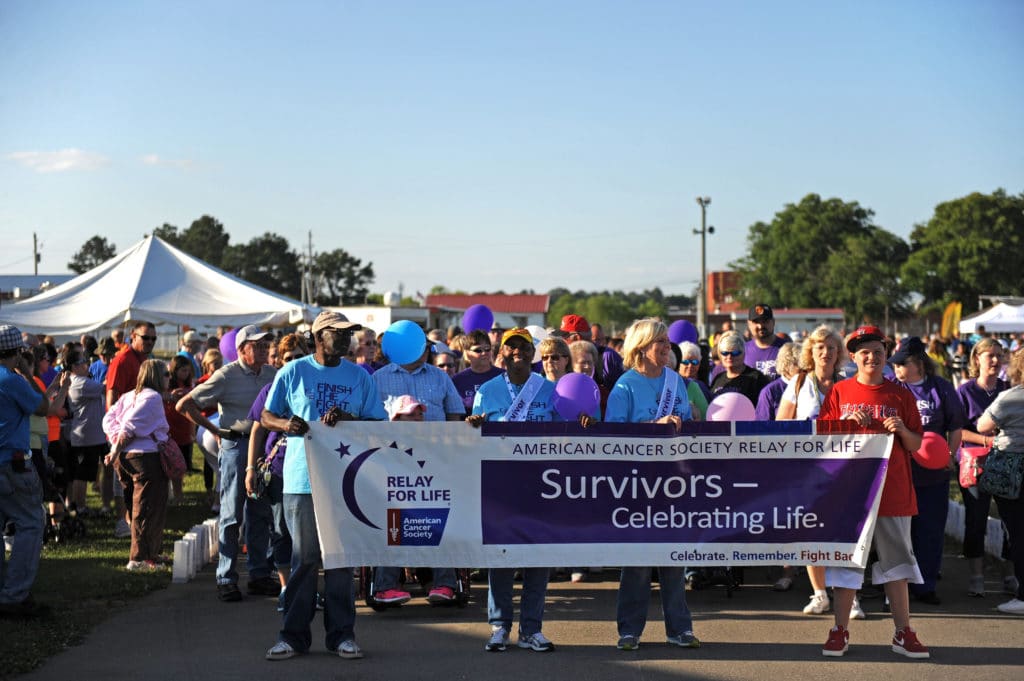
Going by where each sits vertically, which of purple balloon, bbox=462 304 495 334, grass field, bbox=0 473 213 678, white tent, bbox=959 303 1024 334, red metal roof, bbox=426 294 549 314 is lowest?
grass field, bbox=0 473 213 678

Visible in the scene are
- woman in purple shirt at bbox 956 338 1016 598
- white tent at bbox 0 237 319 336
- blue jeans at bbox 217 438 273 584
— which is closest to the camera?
woman in purple shirt at bbox 956 338 1016 598

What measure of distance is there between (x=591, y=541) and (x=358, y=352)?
417 centimetres

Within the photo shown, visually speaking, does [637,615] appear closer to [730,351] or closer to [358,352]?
[730,351]

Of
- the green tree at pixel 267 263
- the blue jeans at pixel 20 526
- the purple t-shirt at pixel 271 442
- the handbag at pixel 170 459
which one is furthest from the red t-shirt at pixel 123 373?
the green tree at pixel 267 263

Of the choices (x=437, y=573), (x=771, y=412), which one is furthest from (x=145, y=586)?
(x=771, y=412)

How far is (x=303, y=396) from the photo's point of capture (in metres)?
6.70

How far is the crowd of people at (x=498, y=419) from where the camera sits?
6.66 meters

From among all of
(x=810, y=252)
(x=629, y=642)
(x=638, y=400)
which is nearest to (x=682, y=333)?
(x=638, y=400)

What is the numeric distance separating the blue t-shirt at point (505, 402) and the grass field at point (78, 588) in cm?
300

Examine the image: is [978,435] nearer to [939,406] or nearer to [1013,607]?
[939,406]

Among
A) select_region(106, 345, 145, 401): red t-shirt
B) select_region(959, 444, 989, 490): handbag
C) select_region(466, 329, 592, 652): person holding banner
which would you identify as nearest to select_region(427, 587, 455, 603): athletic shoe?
select_region(466, 329, 592, 652): person holding banner

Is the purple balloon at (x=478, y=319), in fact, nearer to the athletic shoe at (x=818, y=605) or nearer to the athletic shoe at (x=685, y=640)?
the athletic shoe at (x=818, y=605)

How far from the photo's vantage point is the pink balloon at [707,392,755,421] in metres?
8.06

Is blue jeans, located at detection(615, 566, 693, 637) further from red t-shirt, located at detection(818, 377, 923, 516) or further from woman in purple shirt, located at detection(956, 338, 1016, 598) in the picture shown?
woman in purple shirt, located at detection(956, 338, 1016, 598)
